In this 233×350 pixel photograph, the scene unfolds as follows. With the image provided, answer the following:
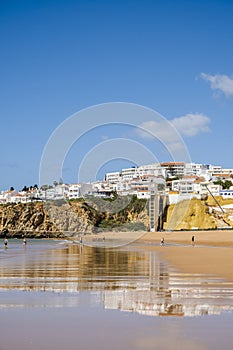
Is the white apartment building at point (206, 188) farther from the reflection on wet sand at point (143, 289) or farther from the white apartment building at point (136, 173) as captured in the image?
the reflection on wet sand at point (143, 289)

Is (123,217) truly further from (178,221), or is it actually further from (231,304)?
(231,304)

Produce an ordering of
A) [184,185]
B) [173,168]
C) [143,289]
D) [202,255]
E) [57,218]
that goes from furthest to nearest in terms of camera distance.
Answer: [173,168], [57,218], [184,185], [202,255], [143,289]

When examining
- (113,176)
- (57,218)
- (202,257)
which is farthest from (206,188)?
(202,257)

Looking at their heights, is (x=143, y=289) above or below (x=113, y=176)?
below

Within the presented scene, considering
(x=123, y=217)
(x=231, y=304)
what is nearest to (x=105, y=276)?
(x=231, y=304)

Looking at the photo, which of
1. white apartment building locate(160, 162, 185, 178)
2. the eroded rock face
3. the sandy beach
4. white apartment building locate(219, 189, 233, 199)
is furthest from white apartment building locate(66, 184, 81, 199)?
the sandy beach

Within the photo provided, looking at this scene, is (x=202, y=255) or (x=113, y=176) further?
(x=113, y=176)

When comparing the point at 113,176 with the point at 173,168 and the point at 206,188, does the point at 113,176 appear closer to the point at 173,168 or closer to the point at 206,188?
the point at 173,168

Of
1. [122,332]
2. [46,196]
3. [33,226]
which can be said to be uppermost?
[46,196]

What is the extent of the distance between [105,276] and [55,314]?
546cm

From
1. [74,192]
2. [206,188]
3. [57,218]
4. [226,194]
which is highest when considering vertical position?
[74,192]

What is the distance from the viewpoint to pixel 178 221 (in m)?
68.3

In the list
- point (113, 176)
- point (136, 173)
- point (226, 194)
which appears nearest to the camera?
point (226, 194)

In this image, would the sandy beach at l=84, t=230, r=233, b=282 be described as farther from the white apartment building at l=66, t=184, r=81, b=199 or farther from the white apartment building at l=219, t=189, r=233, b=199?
the white apartment building at l=66, t=184, r=81, b=199
